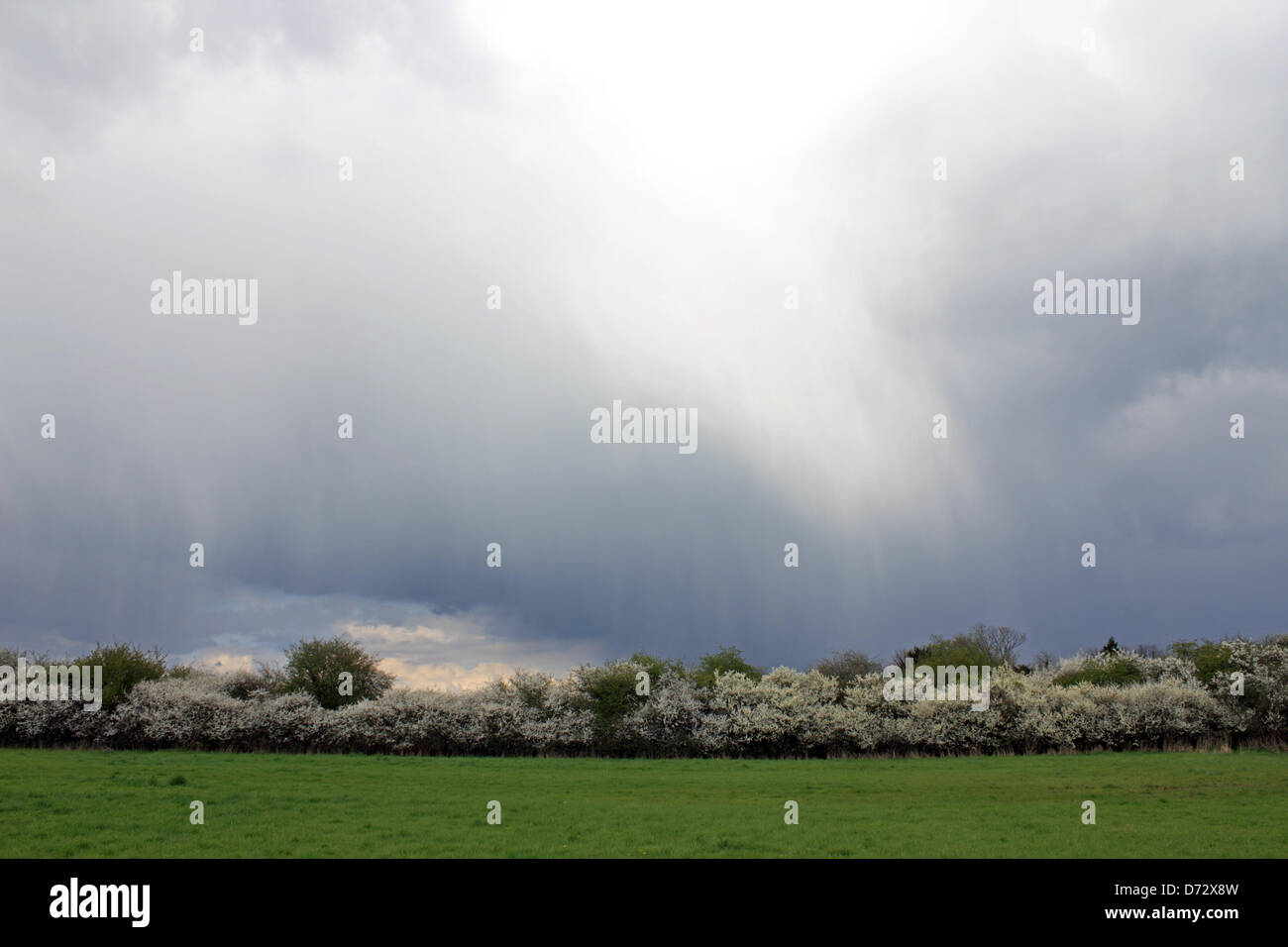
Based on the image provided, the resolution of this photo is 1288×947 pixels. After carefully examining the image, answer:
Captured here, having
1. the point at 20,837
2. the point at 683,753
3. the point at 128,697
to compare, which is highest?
the point at 20,837

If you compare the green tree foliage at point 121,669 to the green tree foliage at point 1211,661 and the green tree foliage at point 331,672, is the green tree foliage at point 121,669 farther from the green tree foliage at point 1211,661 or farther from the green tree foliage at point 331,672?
the green tree foliage at point 1211,661

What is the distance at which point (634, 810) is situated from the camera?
2308 cm

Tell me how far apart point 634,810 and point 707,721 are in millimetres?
24921

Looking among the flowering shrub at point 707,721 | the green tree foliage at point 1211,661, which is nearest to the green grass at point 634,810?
the flowering shrub at point 707,721

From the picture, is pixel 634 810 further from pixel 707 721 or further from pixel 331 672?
pixel 331 672

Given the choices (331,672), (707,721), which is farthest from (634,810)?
(331,672)

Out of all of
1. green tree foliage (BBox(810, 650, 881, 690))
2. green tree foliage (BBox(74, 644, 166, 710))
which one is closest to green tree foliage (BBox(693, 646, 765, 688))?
green tree foliage (BBox(810, 650, 881, 690))

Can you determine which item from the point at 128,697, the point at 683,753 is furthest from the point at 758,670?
the point at 128,697

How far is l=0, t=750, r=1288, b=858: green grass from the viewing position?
56.4ft

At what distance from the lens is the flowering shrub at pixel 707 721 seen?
45594 mm

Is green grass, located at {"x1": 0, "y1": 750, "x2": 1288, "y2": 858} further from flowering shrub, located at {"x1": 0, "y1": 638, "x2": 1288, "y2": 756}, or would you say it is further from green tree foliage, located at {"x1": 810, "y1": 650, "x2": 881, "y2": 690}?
green tree foliage, located at {"x1": 810, "y1": 650, "x2": 881, "y2": 690}
